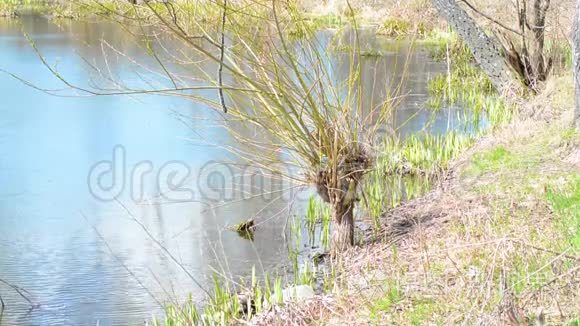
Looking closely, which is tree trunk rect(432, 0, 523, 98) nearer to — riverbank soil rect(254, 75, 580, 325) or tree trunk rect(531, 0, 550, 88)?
tree trunk rect(531, 0, 550, 88)

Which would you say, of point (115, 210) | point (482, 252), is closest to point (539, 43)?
point (115, 210)

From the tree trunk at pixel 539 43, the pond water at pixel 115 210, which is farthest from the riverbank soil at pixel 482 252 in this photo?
the tree trunk at pixel 539 43

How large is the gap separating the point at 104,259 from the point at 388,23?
16.3 m

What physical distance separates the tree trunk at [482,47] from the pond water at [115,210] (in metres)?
1.09

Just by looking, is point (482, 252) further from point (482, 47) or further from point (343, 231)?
point (482, 47)

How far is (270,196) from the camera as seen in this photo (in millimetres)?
8312

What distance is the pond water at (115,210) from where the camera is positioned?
20.5 feet

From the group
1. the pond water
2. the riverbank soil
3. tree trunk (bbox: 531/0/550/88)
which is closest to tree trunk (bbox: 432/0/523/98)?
tree trunk (bbox: 531/0/550/88)

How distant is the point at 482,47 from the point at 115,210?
517 cm

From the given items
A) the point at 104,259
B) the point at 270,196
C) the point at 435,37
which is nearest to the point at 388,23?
the point at 435,37

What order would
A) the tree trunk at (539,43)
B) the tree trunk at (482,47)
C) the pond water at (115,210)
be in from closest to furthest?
1. the pond water at (115,210)
2. the tree trunk at (482,47)
3. the tree trunk at (539,43)

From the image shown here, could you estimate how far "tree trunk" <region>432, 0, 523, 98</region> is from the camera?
35.0ft

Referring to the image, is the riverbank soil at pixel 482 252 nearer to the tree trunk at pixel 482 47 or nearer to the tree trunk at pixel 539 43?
the tree trunk at pixel 482 47

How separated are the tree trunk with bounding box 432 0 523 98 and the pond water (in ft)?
3.57
